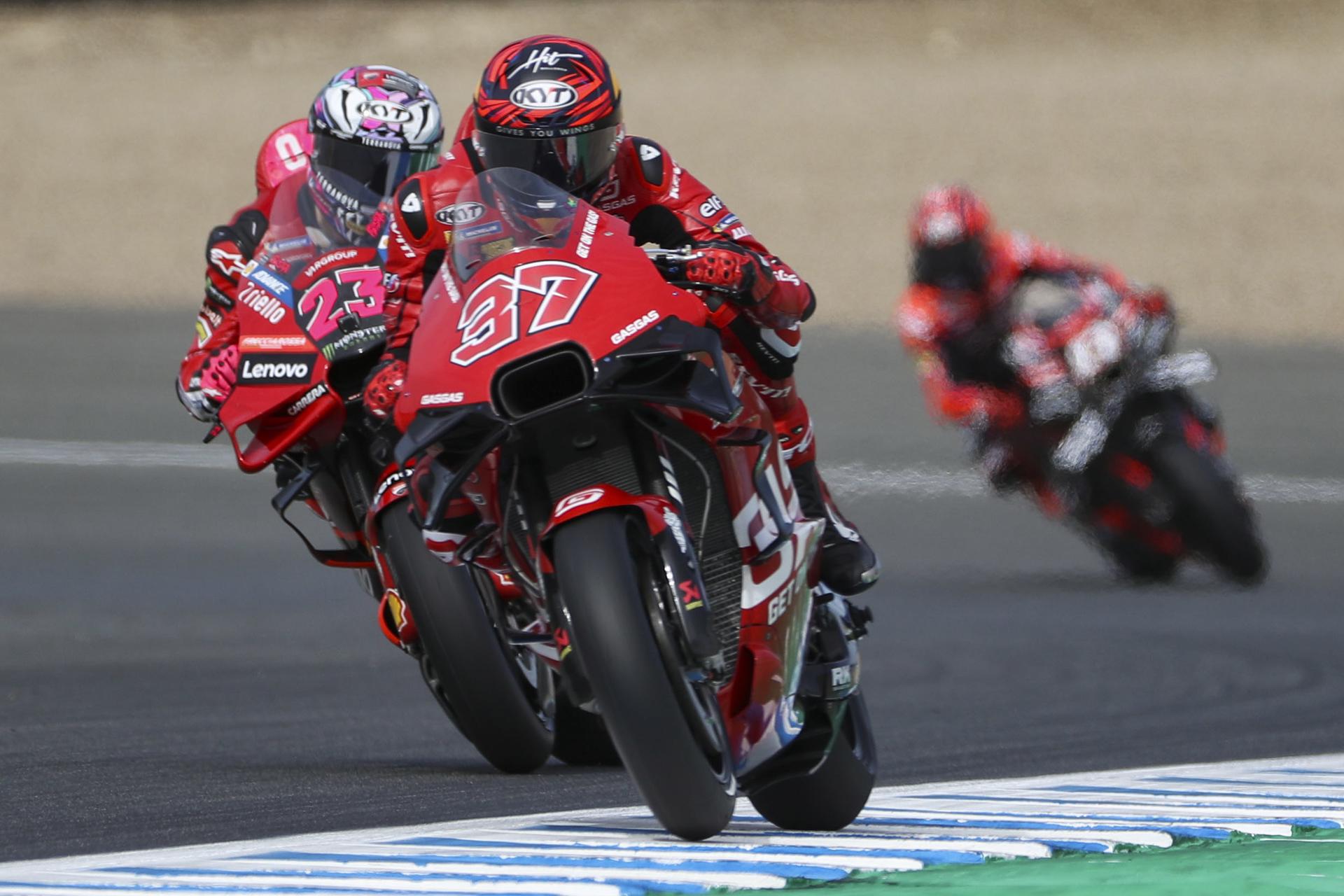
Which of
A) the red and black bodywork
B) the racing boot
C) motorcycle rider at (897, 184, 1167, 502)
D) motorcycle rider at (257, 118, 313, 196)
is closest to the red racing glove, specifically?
the racing boot

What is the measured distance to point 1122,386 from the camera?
36.0 feet

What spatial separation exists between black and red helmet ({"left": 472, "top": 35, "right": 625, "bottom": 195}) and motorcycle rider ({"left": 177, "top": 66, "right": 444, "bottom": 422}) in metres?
2.02

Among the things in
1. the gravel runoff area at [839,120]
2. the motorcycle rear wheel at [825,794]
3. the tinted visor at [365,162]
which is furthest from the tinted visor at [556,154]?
the gravel runoff area at [839,120]

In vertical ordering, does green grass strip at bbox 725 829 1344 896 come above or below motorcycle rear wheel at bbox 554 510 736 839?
below

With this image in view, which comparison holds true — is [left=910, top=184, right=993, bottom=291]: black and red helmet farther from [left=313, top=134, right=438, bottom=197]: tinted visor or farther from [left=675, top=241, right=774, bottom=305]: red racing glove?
[left=675, top=241, right=774, bottom=305]: red racing glove

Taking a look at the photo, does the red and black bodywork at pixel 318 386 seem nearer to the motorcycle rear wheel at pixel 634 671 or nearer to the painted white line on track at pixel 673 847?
the painted white line on track at pixel 673 847

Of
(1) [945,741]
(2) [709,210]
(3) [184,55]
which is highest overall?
(2) [709,210]

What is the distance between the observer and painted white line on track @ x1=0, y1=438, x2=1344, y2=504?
13.7 meters

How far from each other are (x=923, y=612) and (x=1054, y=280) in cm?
185

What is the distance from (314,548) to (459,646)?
854mm

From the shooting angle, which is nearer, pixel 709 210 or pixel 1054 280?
pixel 709 210

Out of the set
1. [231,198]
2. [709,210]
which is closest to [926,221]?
[709,210]

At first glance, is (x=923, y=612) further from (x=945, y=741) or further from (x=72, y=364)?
(x=72, y=364)

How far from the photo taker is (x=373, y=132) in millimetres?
7059
